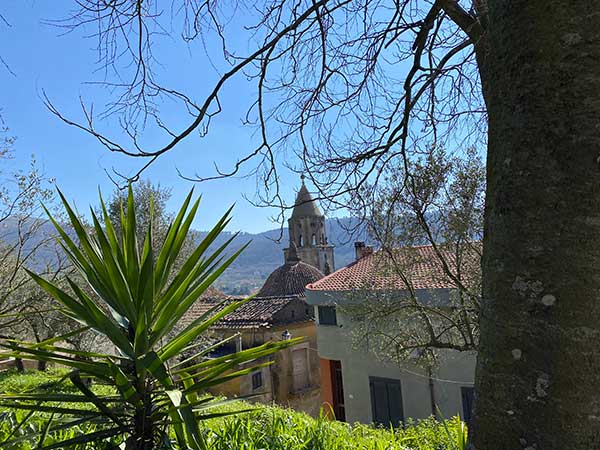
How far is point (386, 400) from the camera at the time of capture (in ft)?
42.8

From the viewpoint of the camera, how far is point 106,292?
2.20 m

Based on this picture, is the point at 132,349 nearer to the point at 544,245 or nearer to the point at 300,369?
the point at 544,245

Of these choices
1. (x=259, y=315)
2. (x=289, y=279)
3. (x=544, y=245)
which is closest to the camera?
(x=544, y=245)

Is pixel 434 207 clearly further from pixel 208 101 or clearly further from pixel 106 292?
pixel 106 292

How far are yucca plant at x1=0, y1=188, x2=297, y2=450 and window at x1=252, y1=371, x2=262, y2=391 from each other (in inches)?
699

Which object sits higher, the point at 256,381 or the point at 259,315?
the point at 259,315

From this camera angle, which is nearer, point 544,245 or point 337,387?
point 544,245

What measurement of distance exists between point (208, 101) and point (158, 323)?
5.09 ft

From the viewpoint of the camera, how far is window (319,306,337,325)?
566 inches

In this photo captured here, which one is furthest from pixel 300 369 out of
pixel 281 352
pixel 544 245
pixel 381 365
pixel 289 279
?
pixel 544 245

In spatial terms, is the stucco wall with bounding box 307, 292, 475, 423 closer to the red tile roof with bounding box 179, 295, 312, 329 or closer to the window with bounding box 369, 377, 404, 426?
the window with bounding box 369, 377, 404, 426

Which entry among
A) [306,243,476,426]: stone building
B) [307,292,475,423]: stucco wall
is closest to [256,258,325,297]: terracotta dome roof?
[306,243,476,426]: stone building

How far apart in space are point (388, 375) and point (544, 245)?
1292 centimetres

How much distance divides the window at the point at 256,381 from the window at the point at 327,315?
620cm
